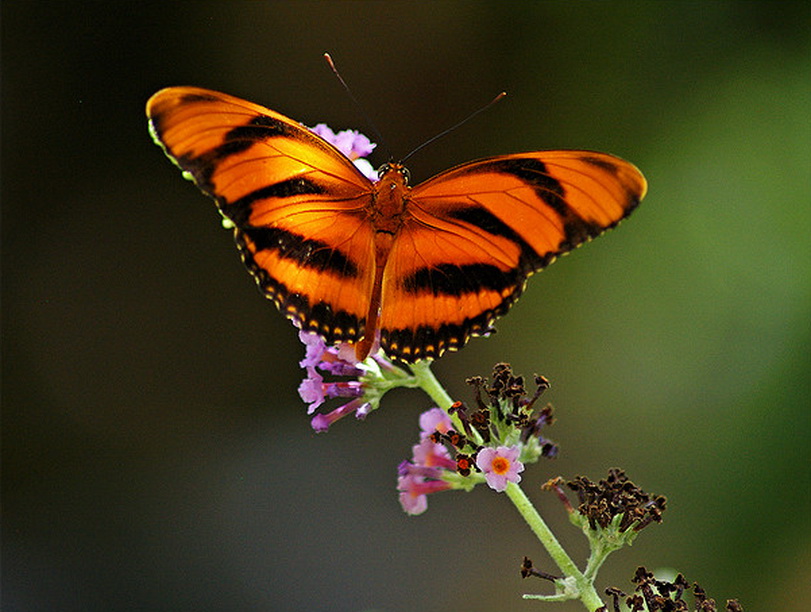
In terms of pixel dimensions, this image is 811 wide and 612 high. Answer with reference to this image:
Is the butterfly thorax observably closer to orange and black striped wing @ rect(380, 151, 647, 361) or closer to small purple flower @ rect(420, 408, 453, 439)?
orange and black striped wing @ rect(380, 151, 647, 361)

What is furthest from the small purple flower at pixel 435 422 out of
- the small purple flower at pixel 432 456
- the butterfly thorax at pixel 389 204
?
the butterfly thorax at pixel 389 204

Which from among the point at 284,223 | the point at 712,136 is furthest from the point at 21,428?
the point at 712,136

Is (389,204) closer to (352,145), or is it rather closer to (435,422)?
(352,145)

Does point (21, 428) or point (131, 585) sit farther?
point (21, 428)

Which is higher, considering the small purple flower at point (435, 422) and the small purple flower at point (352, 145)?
the small purple flower at point (352, 145)

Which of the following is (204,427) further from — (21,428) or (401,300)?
(401,300)

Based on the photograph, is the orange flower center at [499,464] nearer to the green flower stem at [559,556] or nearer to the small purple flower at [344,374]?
the green flower stem at [559,556]

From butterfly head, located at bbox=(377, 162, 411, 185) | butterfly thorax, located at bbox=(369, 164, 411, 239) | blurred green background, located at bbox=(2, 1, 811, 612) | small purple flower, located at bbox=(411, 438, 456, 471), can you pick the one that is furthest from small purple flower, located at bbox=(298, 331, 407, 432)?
blurred green background, located at bbox=(2, 1, 811, 612)
